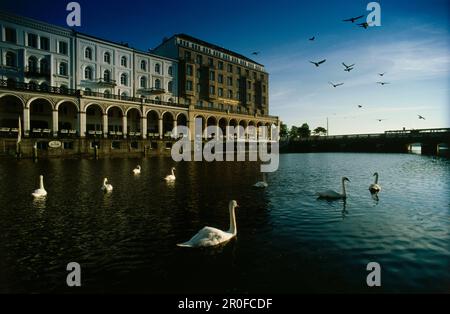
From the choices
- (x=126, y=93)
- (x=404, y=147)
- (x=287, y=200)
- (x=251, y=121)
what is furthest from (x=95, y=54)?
(x=404, y=147)

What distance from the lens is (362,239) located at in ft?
32.3

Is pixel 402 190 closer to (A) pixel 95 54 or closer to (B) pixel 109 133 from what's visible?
(B) pixel 109 133

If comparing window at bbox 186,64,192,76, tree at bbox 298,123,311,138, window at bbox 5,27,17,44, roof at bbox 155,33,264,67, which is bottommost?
tree at bbox 298,123,311,138

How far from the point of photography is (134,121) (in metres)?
64.2

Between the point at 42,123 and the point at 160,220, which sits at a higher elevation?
the point at 42,123

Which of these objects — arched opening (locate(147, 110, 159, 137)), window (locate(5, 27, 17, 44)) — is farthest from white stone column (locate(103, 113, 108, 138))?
window (locate(5, 27, 17, 44))

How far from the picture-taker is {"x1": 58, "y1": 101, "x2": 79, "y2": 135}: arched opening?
175 ft

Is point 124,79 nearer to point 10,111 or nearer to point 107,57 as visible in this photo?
point 107,57

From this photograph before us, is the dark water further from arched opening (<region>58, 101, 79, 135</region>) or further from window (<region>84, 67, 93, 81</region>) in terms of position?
window (<region>84, 67, 93, 81</region>)

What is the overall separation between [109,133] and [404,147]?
264 ft

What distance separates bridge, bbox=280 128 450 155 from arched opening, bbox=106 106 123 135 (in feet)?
171

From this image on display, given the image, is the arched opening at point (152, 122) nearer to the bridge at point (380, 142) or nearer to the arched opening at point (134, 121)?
the arched opening at point (134, 121)

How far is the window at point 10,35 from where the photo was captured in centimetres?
4672

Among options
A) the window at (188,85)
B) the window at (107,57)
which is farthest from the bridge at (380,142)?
the window at (107,57)
